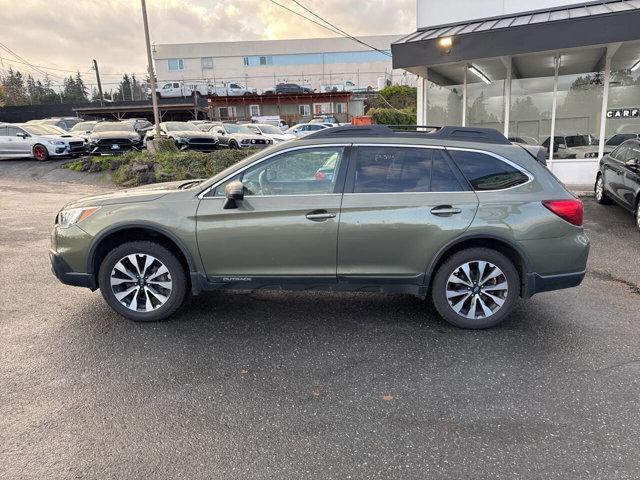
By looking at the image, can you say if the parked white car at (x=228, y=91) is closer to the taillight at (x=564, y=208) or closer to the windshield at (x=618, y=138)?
the windshield at (x=618, y=138)

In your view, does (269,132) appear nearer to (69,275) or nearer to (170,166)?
(170,166)

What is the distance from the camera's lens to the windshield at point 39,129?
59.3 ft

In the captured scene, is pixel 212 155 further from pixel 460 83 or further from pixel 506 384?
pixel 506 384

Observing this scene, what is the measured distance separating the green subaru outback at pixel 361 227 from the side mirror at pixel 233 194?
0.01 metres

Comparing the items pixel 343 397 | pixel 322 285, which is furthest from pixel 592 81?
pixel 343 397

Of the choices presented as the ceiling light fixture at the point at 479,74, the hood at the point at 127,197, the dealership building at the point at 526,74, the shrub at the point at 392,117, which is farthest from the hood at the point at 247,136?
the shrub at the point at 392,117

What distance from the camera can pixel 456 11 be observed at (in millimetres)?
13117

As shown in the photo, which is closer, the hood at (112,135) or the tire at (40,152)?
the hood at (112,135)

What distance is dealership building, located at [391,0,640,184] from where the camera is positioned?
10875 mm

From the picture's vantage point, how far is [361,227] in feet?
13.6

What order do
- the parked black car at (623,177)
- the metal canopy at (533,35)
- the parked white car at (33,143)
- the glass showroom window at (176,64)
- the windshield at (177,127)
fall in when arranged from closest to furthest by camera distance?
the parked black car at (623,177) → the metal canopy at (533,35) → the parked white car at (33,143) → the windshield at (177,127) → the glass showroom window at (176,64)

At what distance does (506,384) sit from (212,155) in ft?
41.9

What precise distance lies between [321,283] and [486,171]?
1.80 metres

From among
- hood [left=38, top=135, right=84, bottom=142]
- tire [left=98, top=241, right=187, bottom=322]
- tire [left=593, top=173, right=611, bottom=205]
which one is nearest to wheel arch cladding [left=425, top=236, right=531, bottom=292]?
tire [left=98, top=241, right=187, bottom=322]
